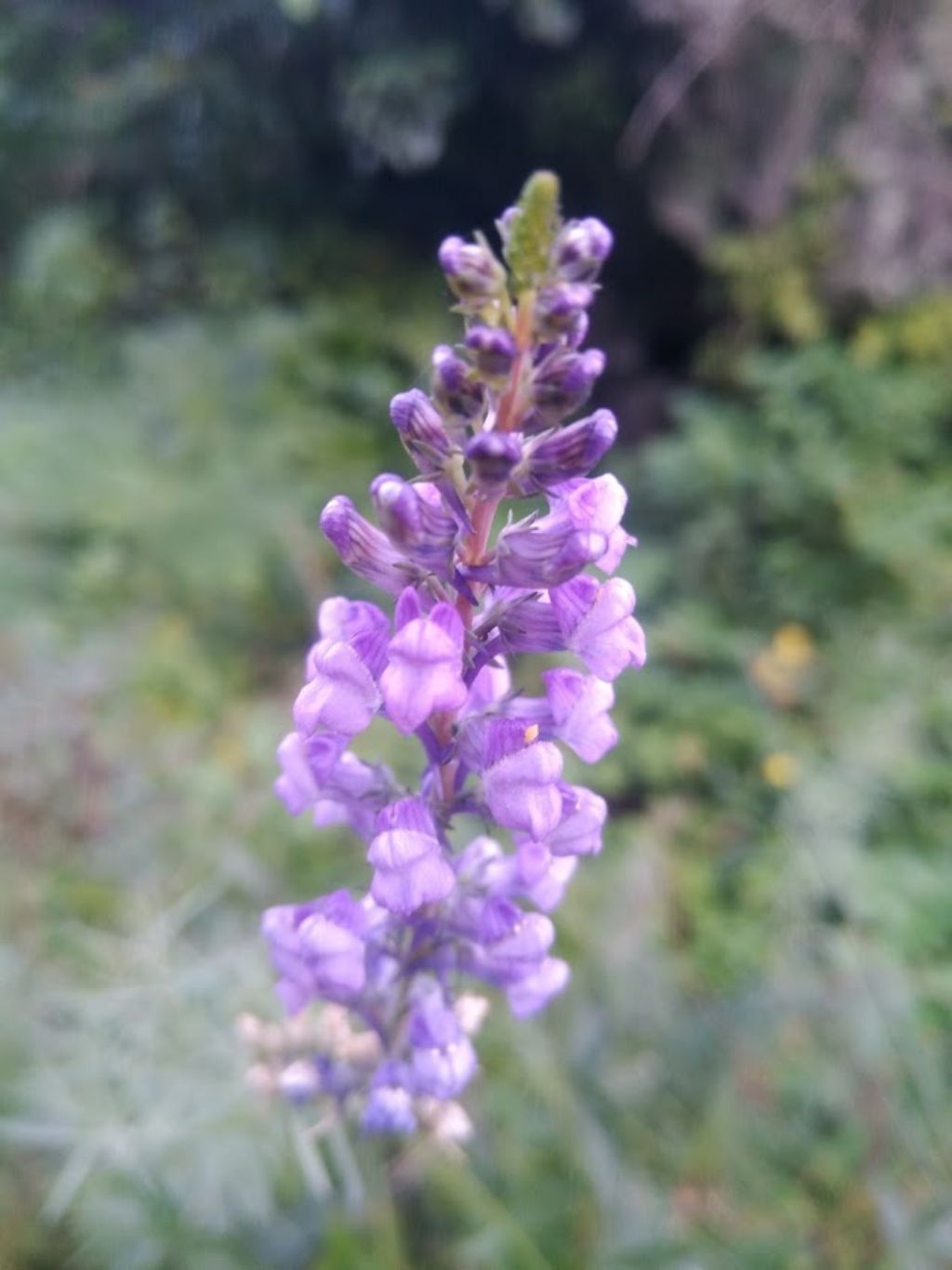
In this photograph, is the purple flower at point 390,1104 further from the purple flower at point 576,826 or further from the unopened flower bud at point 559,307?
the unopened flower bud at point 559,307

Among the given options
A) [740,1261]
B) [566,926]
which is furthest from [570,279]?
[566,926]

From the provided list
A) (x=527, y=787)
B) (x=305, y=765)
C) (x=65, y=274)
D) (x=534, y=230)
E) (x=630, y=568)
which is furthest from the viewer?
(x=65, y=274)

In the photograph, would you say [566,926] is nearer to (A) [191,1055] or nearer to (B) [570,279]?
(A) [191,1055]

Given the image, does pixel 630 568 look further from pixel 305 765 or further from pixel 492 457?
pixel 492 457

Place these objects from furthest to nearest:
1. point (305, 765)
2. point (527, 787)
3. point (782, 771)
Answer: point (782, 771) < point (305, 765) < point (527, 787)

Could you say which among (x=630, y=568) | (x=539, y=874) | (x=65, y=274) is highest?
(x=65, y=274)

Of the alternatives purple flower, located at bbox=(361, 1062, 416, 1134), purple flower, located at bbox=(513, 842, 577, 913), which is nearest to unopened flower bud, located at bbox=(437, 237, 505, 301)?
purple flower, located at bbox=(513, 842, 577, 913)

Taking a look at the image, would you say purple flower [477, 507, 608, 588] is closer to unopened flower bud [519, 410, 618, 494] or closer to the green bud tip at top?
unopened flower bud [519, 410, 618, 494]

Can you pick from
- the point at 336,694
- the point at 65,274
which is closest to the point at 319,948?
the point at 336,694
